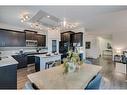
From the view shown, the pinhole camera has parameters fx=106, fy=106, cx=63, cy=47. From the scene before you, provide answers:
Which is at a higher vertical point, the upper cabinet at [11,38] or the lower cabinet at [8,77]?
the upper cabinet at [11,38]

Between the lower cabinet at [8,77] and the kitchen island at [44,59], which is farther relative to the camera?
the kitchen island at [44,59]

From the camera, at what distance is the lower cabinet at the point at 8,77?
171cm

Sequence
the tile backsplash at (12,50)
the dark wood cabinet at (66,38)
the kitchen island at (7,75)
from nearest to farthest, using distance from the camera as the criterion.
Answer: the kitchen island at (7,75), the dark wood cabinet at (66,38), the tile backsplash at (12,50)

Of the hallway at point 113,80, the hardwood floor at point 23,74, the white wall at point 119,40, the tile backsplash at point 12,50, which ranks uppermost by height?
the white wall at point 119,40

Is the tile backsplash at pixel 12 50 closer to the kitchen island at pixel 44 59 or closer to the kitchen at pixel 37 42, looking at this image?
the kitchen at pixel 37 42

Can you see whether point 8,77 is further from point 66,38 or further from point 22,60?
point 66,38

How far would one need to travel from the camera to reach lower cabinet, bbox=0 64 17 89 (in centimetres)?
171

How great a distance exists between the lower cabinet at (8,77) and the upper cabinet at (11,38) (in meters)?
1.48

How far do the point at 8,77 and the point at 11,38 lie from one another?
1907 mm

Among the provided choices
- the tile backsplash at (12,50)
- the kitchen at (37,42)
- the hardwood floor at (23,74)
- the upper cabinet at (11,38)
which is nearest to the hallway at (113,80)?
the kitchen at (37,42)

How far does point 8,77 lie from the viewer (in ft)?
6.06
